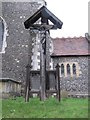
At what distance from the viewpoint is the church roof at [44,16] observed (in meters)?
12.4

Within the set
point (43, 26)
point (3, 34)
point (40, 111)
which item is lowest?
point (40, 111)

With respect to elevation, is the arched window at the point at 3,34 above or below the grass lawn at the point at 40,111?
above

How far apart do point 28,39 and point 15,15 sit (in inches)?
76.3

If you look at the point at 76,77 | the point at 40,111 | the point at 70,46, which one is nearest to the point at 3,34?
the point at 70,46

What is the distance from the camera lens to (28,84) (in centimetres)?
1205

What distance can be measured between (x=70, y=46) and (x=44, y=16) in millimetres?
12003

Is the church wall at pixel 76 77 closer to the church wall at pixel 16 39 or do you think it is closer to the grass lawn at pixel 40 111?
the church wall at pixel 16 39

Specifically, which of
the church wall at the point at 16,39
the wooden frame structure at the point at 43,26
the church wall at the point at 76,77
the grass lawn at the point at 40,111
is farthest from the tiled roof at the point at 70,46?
the grass lawn at the point at 40,111

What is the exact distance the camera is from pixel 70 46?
959 inches

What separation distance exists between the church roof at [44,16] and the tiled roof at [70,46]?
10.5 metres

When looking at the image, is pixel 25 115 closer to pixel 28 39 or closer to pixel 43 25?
pixel 43 25

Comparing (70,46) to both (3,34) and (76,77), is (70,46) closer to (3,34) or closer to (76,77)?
(76,77)

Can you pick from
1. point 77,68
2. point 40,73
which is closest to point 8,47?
point 77,68

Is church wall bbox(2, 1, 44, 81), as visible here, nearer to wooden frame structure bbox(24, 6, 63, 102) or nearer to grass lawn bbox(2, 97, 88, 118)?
wooden frame structure bbox(24, 6, 63, 102)
